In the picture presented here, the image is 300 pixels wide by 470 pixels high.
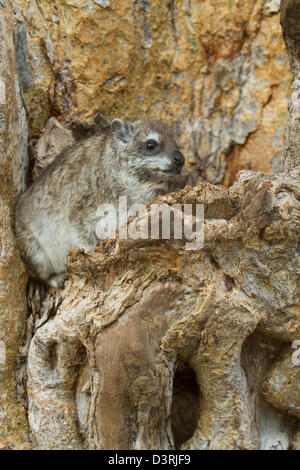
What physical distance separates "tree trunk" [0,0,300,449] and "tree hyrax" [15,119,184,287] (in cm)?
79

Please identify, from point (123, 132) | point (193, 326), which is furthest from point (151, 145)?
point (193, 326)

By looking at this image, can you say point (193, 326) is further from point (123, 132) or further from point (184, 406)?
point (123, 132)

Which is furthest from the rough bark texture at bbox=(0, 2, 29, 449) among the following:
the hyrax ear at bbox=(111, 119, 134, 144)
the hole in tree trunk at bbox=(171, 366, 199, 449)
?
the hole in tree trunk at bbox=(171, 366, 199, 449)

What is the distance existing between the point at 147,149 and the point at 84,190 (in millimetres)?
666

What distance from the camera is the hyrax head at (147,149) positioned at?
498cm

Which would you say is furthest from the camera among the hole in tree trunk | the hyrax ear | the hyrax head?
the hyrax ear

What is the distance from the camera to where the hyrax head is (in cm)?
498

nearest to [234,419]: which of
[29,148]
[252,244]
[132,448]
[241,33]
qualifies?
[132,448]

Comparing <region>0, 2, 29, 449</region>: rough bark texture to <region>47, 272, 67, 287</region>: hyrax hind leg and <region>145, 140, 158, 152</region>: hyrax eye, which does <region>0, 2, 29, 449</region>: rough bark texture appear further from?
<region>145, 140, 158, 152</region>: hyrax eye

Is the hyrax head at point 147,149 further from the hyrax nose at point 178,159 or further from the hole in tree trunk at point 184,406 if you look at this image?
the hole in tree trunk at point 184,406

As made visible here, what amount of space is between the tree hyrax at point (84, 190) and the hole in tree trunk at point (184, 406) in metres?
1.37

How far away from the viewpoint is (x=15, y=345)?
185 inches

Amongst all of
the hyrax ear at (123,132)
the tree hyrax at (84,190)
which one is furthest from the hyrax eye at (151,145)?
the hyrax ear at (123,132)

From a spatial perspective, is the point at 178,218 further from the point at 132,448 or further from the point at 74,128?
the point at 74,128
